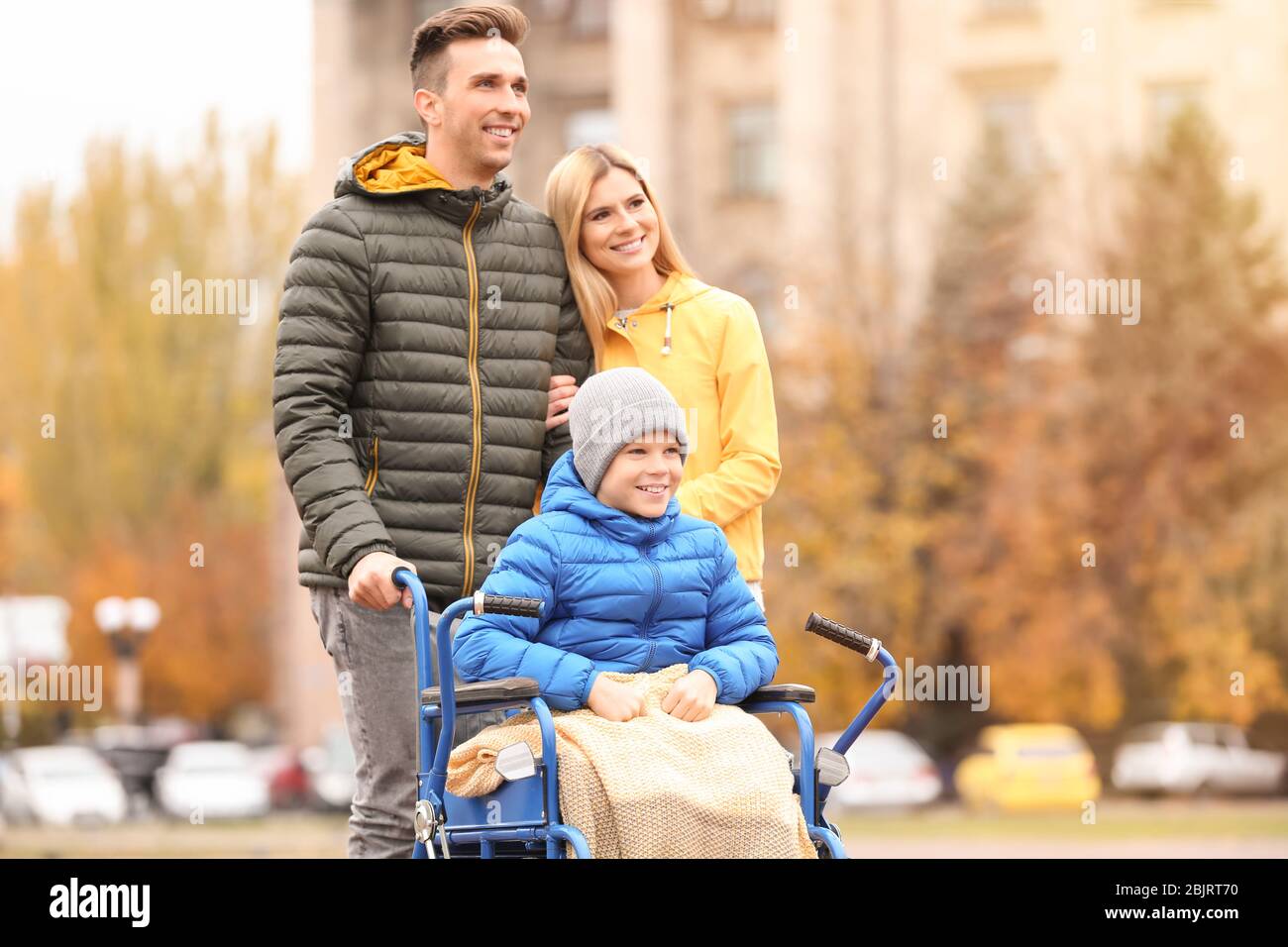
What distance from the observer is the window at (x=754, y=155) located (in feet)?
139

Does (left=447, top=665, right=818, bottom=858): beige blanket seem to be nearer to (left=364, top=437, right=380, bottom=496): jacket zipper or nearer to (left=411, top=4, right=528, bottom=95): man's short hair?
(left=364, top=437, right=380, bottom=496): jacket zipper

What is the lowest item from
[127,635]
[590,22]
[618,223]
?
[127,635]

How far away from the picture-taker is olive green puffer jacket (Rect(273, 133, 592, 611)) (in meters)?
5.01

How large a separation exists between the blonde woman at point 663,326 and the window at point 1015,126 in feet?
97.7

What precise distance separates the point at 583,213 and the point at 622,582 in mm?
1221

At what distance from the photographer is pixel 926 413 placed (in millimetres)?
31906

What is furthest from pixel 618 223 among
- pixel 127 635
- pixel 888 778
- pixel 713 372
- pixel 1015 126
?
pixel 127 635

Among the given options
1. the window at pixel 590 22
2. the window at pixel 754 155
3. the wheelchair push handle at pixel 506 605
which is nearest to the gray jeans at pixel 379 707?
the wheelchair push handle at pixel 506 605

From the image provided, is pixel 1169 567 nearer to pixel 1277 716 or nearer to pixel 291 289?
pixel 1277 716

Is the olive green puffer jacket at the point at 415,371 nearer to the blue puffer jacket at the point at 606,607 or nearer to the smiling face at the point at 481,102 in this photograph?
the smiling face at the point at 481,102

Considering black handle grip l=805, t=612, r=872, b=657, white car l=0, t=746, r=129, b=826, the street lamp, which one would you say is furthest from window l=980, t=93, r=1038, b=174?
black handle grip l=805, t=612, r=872, b=657

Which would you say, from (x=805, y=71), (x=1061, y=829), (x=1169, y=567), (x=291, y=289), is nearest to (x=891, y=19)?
(x=805, y=71)

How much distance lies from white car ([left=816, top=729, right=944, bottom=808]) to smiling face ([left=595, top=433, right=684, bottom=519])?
80.8 feet

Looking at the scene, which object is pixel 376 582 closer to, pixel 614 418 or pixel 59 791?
pixel 614 418
